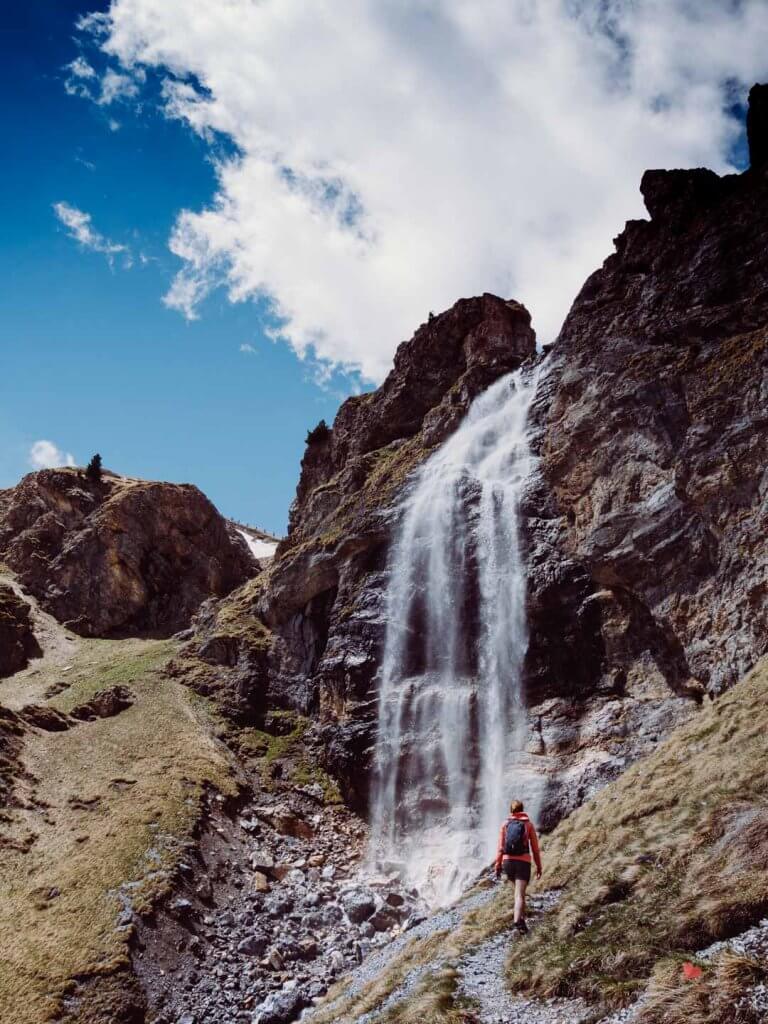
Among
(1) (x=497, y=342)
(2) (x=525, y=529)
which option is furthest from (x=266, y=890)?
(1) (x=497, y=342)

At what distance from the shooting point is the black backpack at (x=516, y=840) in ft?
47.4

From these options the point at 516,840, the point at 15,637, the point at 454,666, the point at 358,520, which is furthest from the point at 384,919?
the point at 15,637

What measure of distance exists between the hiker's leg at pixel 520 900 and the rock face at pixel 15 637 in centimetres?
5483

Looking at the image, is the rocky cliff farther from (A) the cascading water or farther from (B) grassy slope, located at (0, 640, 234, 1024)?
(B) grassy slope, located at (0, 640, 234, 1024)

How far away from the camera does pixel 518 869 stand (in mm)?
14398

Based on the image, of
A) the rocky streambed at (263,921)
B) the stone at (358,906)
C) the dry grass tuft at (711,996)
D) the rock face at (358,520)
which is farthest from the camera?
the rock face at (358,520)

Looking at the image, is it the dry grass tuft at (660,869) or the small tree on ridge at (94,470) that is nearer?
the dry grass tuft at (660,869)

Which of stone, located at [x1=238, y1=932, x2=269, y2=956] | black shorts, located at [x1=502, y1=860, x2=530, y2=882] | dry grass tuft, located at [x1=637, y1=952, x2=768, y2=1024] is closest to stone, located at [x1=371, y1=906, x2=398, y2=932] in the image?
stone, located at [x1=238, y1=932, x2=269, y2=956]

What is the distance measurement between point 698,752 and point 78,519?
266ft

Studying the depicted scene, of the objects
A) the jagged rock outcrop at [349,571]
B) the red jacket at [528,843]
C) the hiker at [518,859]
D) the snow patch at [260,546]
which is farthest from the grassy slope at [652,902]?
the snow patch at [260,546]

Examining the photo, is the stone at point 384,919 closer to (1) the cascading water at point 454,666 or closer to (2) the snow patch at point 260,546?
(1) the cascading water at point 454,666

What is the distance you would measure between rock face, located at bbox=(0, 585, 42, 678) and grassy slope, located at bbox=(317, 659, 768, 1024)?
50675 millimetres

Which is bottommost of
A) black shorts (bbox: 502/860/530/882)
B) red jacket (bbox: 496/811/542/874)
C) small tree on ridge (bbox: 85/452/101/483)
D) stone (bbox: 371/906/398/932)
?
stone (bbox: 371/906/398/932)

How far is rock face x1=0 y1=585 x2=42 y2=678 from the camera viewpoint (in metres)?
57.8
